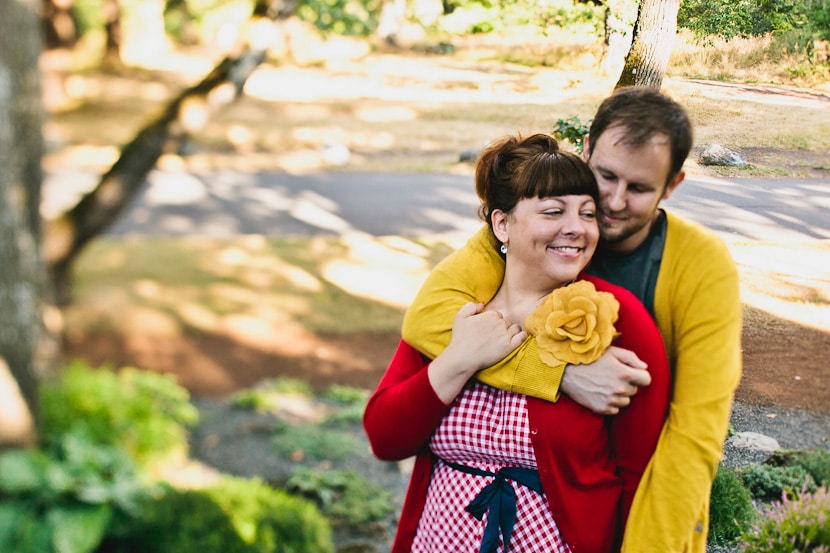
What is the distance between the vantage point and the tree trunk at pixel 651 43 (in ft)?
5.37

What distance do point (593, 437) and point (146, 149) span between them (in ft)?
16.6

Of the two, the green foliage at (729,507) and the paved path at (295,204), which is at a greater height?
the green foliage at (729,507)

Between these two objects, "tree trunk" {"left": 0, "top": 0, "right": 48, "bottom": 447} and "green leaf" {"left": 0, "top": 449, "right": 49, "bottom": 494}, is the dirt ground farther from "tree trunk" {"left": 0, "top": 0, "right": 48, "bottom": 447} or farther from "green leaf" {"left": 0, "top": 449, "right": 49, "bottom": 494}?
"green leaf" {"left": 0, "top": 449, "right": 49, "bottom": 494}

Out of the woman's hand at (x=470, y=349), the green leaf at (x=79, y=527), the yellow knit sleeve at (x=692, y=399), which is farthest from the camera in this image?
the green leaf at (x=79, y=527)

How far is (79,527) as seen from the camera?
3812 millimetres

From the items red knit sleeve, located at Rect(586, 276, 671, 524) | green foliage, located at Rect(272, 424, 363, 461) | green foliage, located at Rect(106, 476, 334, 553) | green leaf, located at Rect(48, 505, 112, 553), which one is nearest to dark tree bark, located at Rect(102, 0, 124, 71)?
green foliage, located at Rect(272, 424, 363, 461)

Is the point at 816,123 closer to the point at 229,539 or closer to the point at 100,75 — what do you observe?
the point at 229,539

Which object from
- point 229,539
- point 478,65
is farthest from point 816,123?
point 229,539

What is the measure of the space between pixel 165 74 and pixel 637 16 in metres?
12.1

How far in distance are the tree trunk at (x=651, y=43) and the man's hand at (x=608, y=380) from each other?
0.61 meters

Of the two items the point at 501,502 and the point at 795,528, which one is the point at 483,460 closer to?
the point at 501,502

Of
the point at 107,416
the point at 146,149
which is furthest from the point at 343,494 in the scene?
the point at 146,149

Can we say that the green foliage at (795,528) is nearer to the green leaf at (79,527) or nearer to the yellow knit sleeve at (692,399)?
the yellow knit sleeve at (692,399)

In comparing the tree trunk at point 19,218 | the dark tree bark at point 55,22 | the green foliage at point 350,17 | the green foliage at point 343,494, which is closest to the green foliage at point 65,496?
the tree trunk at point 19,218
